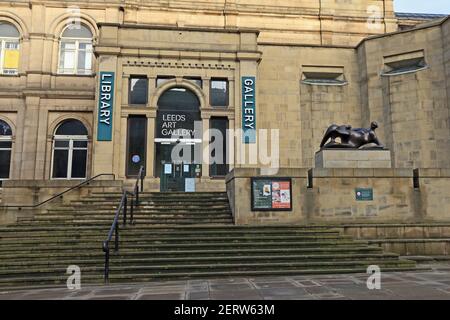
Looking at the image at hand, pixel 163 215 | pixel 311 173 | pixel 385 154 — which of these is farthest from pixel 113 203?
pixel 385 154

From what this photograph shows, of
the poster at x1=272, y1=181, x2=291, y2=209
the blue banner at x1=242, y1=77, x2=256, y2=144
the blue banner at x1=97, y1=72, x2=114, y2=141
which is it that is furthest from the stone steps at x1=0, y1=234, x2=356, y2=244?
the blue banner at x1=242, y1=77, x2=256, y2=144

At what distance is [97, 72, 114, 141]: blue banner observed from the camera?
18.6 meters

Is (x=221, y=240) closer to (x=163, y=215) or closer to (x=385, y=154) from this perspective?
(x=163, y=215)

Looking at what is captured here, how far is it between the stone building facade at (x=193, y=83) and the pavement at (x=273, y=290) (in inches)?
414

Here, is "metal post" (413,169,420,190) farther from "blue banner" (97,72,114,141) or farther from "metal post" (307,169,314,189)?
"blue banner" (97,72,114,141)

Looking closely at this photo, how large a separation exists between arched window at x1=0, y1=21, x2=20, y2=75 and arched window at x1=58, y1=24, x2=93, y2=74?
2.54 metres

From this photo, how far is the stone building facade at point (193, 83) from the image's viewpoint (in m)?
19.3

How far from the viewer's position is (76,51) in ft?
78.4

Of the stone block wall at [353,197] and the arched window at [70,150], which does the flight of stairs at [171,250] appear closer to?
the stone block wall at [353,197]

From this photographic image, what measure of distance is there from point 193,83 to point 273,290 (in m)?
14.1

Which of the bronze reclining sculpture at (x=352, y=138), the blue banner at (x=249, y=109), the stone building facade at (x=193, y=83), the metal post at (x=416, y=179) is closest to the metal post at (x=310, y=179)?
the bronze reclining sculpture at (x=352, y=138)

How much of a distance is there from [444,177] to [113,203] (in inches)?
449

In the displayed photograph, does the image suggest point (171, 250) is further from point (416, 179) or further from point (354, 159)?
point (416, 179)

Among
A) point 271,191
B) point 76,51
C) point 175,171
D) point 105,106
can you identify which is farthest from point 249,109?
point 76,51
